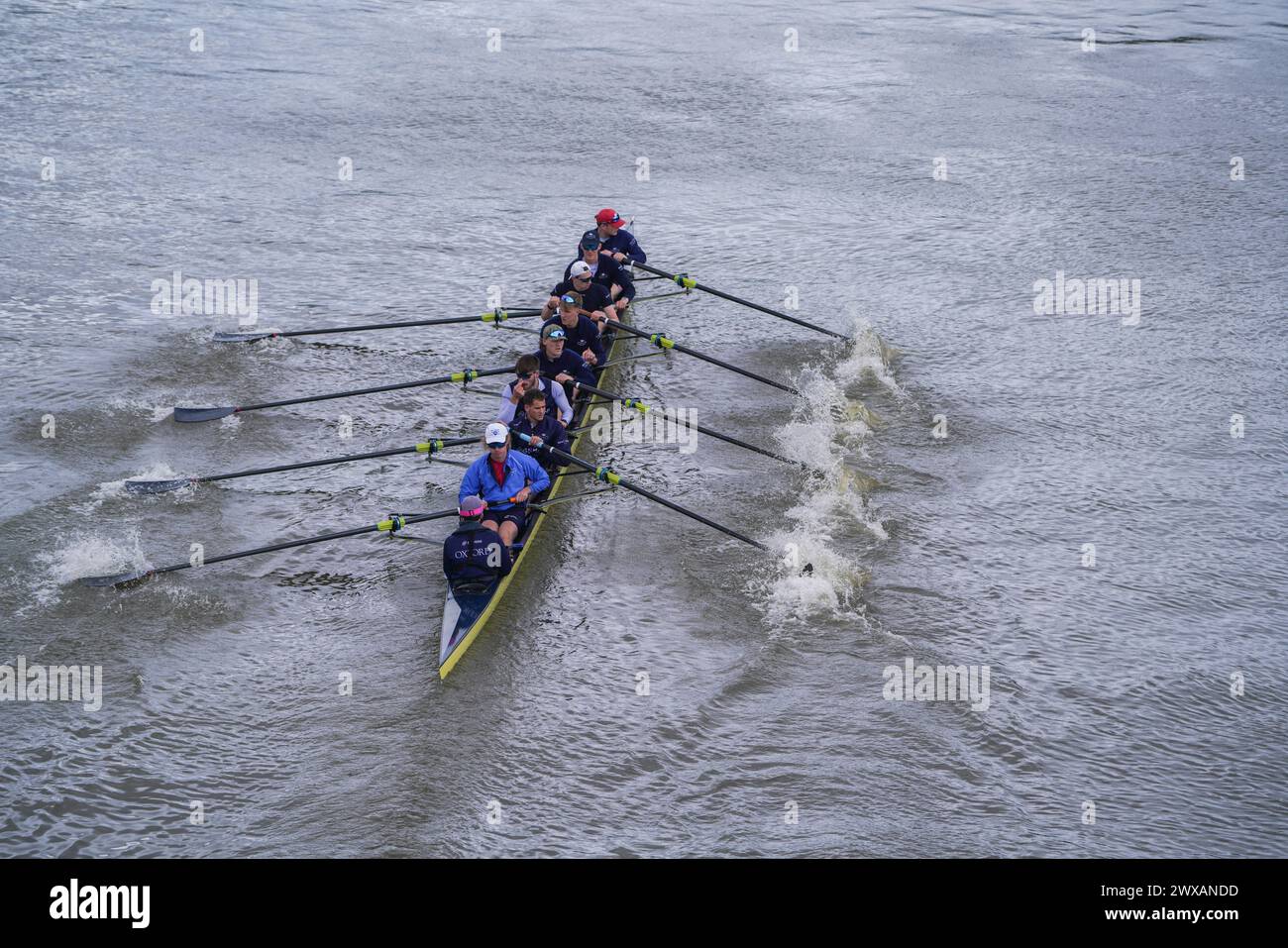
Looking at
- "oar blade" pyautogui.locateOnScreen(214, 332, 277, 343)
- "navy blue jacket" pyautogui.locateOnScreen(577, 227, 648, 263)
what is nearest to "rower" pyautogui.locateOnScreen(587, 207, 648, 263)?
"navy blue jacket" pyautogui.locateOnScreen(577, 227, 648, 263)

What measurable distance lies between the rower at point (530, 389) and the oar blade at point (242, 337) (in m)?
5.18

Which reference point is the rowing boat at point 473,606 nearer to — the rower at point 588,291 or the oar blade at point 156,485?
the oar blade at point 156,485

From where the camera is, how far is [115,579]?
1236cm

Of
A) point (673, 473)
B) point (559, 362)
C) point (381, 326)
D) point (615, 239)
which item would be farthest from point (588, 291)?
point (673, 473)

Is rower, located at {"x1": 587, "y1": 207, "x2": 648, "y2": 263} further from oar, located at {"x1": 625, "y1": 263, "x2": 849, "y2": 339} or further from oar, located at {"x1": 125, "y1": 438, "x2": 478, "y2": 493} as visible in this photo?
oar, located at {"x1": 125, "y1": 438, "x2": 478, "y2": 493}

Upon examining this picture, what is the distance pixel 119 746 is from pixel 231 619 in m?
1.97

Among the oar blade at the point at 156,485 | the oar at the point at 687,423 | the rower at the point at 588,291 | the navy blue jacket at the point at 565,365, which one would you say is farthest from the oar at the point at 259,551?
the rower at the point at 588,291

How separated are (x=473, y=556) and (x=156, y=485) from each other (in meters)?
4.60

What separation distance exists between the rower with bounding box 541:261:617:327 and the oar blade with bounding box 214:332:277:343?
168 inches

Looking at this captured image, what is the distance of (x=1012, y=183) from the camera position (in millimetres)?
27250

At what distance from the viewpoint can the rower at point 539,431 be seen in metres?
13.4
